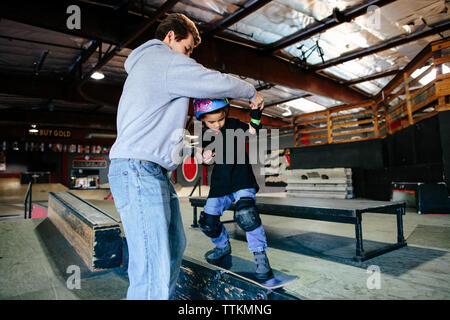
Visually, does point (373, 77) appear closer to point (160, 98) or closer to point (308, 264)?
point (308, 264)

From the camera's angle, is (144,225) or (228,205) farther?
(228,205)

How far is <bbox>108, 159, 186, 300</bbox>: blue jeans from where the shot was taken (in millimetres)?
1104

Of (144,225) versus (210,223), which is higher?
(144,225)

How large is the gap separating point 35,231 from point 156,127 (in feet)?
12.2

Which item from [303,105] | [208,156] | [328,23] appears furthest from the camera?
[303,105]

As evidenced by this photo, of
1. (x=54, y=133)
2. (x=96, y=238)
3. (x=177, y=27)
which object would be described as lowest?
(x=96, y=238)

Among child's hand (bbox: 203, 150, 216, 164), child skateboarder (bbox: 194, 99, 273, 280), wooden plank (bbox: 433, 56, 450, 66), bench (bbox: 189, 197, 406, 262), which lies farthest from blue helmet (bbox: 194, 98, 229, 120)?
wooden plank (bbox: 433, 56, 450, 66)

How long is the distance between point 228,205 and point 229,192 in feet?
0.72

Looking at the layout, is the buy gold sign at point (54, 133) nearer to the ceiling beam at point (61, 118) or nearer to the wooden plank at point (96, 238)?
the ceiling beam at point (61, 118)

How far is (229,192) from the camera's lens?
223 centimetres

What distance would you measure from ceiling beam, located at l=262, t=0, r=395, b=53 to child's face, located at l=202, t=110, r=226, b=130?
4654mm

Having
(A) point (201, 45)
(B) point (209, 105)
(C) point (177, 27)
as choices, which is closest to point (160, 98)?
(C) point (177, 27)

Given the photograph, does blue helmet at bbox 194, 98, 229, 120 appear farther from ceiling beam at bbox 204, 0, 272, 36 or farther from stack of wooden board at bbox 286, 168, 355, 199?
stack of wooden board at bbox 286, 168, 355, 199
